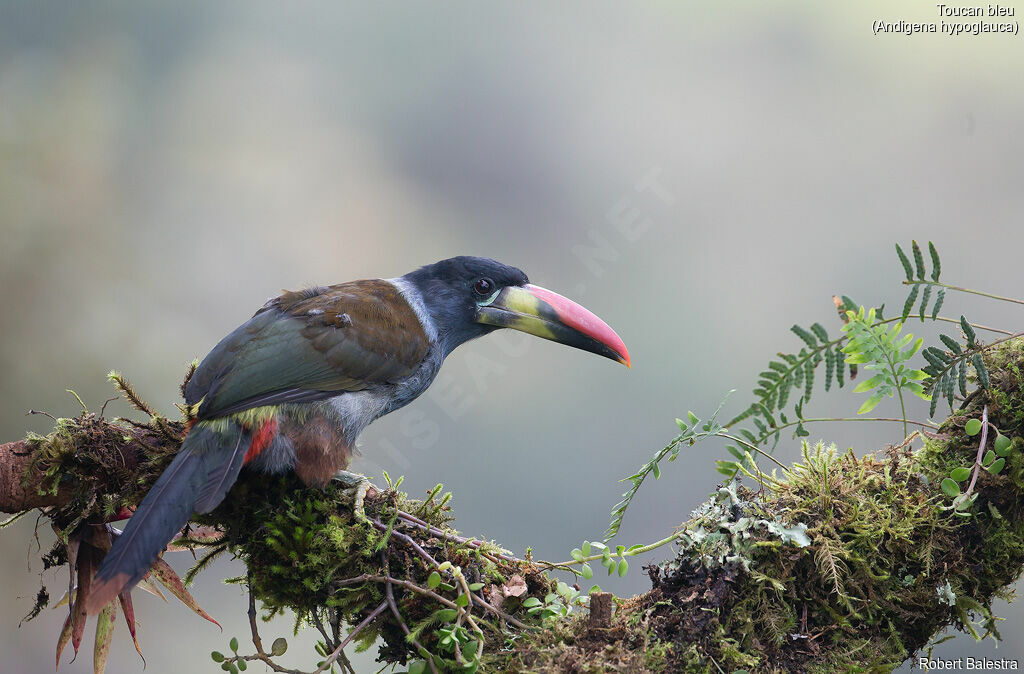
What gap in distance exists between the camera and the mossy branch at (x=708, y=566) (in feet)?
5.57

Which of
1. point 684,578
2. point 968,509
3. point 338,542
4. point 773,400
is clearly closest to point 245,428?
point 338,542

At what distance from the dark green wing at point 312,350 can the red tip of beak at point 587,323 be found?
1.67 feet

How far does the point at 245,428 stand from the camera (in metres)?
2.23

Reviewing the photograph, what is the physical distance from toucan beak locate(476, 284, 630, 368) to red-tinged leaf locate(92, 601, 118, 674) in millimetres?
1497

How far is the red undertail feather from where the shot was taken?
2216 mm

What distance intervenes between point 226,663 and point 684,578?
42.5 inches

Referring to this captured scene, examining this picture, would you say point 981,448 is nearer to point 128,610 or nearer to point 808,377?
point 808,377

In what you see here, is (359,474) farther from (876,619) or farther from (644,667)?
(876,619)

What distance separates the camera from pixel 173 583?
226 centimetres

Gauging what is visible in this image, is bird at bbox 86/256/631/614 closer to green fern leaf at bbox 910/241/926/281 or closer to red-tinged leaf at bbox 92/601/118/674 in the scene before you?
red-tinged leaf at bbox 92/601/118/674

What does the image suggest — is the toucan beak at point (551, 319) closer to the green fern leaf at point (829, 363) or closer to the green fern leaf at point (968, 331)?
the green fern leaf at point (829, 363)

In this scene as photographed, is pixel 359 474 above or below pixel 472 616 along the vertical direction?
above

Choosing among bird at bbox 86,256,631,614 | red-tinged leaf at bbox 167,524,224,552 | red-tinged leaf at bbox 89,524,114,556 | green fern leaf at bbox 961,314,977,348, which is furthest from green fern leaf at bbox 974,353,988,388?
red-tinged leaf at bbox 89,524,114,556

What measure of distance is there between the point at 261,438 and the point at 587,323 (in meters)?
1.23
